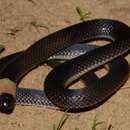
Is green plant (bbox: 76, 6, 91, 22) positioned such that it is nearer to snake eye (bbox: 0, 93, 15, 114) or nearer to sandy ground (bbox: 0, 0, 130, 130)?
sandy ground (bbox: 0, 0, 130, 130)

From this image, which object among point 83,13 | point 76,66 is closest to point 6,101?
point 76,66

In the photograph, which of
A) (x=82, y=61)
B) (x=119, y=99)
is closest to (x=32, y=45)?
(x=82, y=61)

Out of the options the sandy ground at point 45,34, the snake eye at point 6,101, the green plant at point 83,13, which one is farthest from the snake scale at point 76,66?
the green plant at point 83,13

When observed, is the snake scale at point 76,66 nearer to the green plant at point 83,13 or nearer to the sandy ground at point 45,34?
the sandy ground at point 45,34

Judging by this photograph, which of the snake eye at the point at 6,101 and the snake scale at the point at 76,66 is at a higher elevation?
the snake scale at the point at 76,66

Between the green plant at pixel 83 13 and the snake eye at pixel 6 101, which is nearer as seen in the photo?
the snake eye at pixel 6 101

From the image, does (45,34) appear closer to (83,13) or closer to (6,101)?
(83,13)

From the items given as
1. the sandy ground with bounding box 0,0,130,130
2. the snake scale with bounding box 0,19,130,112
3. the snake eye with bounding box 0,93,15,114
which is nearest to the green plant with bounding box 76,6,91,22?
the sandy ground with bounding box 0,0,130,130
